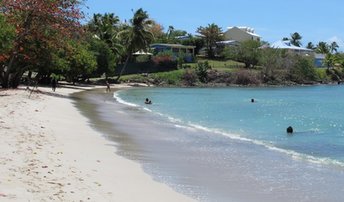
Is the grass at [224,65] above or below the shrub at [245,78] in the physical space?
above

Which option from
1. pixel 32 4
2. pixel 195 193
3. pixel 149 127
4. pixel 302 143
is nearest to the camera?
pixel 195 193

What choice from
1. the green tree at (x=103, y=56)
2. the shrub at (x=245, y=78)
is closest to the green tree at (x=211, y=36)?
the shrub at (x=245, y=78)

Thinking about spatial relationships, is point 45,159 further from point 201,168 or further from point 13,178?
point 201,168

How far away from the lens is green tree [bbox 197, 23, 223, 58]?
12094 centimetres

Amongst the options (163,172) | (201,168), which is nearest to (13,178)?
(163,172)

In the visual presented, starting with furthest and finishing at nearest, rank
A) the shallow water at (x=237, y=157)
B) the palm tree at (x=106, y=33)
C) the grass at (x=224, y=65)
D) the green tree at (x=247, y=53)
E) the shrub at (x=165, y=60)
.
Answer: the green tree at (x=247, y=53), the grass at (x=224, y=65), the shrub at (x=165, y=60), the palm tree at (x=106, y=33), the shallow water at (x=237, y=157)

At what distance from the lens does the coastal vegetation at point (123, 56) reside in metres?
36.7

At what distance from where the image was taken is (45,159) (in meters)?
11.8

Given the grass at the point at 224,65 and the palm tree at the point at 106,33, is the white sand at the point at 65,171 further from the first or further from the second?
the grass at the point at 224,65

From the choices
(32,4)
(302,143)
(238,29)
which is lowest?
(302,143)

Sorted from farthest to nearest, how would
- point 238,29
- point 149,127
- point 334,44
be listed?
point 334,44, point 238,29, point 149,127

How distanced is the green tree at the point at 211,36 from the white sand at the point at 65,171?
347ft

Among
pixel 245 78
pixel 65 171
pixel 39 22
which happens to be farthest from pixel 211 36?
pixel 65 171

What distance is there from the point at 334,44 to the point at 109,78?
113653mm
